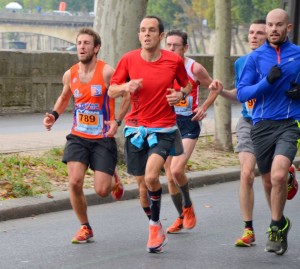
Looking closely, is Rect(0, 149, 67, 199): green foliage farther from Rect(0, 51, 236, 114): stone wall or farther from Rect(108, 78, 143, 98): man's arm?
Rect(0, 51, 236, 114): stone wall

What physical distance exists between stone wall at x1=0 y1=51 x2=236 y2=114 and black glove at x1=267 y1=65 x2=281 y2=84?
14197mm

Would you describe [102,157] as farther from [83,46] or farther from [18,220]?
[18,220]

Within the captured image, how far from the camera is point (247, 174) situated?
8.89 m

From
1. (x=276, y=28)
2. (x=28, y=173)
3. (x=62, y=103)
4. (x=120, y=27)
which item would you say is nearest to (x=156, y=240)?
(x=62, y=103)

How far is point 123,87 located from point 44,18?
380 ft

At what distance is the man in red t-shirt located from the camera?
8.55 m

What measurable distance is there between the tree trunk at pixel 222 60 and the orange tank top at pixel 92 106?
8.86 metres

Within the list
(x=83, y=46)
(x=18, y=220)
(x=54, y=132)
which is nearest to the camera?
(x=83, y=46)

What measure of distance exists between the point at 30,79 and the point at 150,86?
47.7ft

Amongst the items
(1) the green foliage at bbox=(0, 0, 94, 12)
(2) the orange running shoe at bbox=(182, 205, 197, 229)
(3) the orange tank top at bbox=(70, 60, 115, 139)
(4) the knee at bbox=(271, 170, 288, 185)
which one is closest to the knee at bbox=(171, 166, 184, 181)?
(2) the orange running shoe at bbox=(182, 205, 197, 229)

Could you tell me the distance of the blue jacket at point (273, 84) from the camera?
8289 millimetres

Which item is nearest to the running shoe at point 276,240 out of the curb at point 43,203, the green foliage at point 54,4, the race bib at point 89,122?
the race bib at point 89,122

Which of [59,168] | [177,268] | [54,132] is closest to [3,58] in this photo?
[54,132]

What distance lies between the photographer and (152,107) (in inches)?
338
